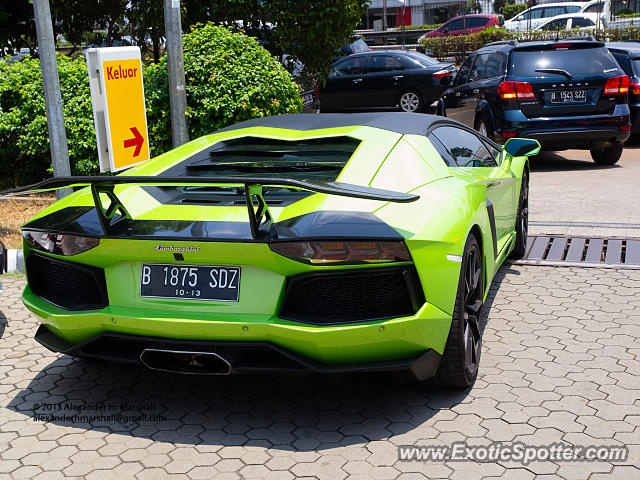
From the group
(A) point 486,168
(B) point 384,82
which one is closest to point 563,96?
(A) point 486,168

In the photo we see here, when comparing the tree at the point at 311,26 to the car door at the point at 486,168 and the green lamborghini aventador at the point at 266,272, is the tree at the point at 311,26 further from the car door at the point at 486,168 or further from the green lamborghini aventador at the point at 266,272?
the green lamborghini aventador at the point at 266,272

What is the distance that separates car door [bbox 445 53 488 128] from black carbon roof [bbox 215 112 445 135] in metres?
7.07

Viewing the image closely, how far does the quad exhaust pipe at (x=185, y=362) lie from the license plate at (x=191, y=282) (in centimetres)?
24

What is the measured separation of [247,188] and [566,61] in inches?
327

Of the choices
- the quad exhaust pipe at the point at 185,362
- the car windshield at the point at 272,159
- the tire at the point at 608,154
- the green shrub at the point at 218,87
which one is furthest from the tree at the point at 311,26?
the quad exhaust pipe at the point at 185,362

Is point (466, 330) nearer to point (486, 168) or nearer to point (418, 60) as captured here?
point (486, 168)

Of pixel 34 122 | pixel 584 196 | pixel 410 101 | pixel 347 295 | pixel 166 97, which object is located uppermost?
pixel 166 97

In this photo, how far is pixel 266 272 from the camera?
3488 mm

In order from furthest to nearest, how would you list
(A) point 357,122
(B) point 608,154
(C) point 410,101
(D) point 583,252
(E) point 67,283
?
(C) point 410,101 < (B) point 608,154 < (D) point 583,252 < (A) point 357,122 < (E) point 67,283

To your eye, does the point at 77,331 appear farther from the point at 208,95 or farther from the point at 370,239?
the point at 208,95

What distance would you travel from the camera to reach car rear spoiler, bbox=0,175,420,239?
3.25m

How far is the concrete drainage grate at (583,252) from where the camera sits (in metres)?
6.45

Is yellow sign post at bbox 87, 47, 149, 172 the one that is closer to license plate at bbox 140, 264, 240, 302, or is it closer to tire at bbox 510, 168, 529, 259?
license plate at bbox 140, 264, 240, 302

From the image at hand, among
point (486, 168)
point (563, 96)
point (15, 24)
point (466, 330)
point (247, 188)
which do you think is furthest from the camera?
point (15, 24)
